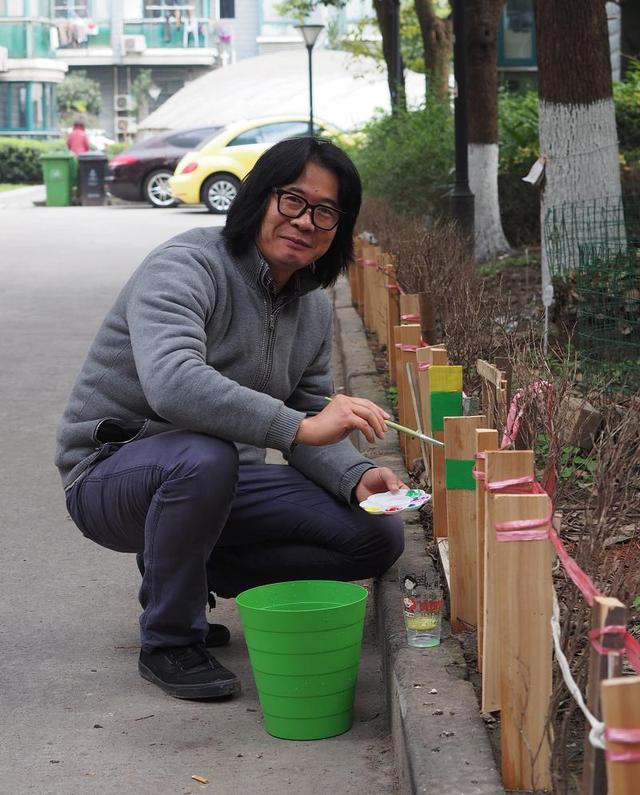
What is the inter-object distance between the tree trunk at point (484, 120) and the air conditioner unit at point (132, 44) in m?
46.8

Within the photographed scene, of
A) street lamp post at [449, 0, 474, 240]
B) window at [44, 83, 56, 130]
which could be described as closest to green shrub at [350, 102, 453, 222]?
street lamp post at [449, 0, 474, 240]

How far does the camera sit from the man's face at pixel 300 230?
12.4 ft

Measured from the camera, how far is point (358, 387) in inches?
279

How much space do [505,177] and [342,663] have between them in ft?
37.0

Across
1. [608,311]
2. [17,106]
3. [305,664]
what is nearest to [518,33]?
[608,311]

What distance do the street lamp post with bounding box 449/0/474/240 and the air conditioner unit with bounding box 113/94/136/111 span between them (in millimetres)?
51093

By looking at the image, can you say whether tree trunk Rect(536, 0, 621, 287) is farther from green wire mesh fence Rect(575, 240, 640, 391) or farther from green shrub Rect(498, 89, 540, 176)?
green shrub Rect(498, 89, 540, 176)

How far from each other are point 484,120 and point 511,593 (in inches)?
424

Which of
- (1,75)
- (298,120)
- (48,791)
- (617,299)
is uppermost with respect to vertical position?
(1,75)

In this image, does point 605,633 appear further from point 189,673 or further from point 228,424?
point 189,673

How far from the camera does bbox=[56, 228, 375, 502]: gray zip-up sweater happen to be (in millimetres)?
3502

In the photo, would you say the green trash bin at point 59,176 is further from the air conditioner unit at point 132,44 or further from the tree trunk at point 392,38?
the air conditioner unit at point 132,44

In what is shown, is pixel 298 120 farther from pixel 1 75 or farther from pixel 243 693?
pixel 1 75

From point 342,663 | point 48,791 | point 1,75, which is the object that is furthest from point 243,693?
point 1,75
